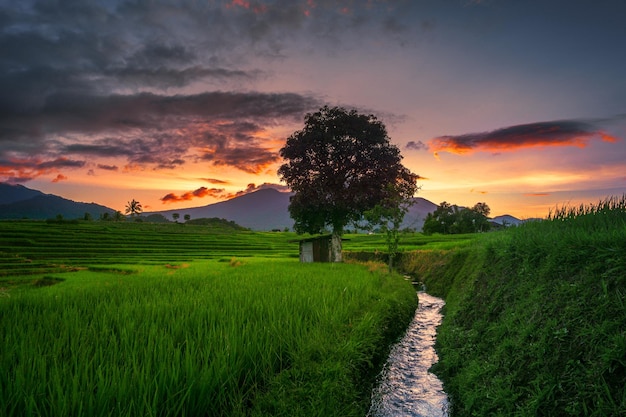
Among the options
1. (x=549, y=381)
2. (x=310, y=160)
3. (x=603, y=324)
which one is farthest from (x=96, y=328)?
(x=310, y=160)

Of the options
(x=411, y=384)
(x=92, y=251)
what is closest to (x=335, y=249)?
(x=411, y=384)

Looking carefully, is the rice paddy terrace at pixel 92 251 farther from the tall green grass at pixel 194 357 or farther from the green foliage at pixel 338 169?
the tall green grass at pixel 194 357

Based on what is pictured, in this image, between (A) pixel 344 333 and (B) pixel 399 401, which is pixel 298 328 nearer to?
(A) pixel 344 333

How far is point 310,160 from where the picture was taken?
32344 mm

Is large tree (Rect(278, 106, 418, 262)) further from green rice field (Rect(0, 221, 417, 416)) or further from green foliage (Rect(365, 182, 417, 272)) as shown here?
green rice field (Rect(0, 221, 417, 416))

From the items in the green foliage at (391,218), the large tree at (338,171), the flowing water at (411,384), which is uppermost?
the large tree at (338,171)

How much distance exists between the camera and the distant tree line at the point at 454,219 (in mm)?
77787

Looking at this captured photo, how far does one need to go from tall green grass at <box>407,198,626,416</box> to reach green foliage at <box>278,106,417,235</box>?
874 inches

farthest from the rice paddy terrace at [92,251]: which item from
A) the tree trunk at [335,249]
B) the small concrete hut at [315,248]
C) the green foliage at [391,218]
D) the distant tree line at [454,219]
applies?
the distant tree line at [454,219]

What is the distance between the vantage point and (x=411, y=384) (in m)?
8.07

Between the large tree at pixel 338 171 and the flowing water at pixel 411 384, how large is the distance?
63.6ft

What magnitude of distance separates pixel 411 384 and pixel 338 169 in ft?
81.5

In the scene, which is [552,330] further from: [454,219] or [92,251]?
[454,219]

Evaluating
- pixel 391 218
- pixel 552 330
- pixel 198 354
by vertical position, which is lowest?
pixel 198 354
